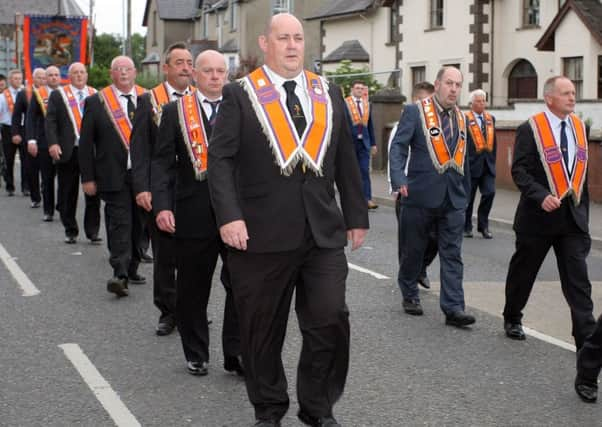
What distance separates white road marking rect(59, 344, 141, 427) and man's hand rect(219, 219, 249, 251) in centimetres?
120

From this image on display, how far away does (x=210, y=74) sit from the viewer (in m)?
6.71

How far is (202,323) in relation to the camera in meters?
6.62

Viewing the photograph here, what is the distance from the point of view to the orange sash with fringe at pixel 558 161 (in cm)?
735

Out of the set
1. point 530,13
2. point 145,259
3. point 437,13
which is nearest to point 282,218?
point 145,259

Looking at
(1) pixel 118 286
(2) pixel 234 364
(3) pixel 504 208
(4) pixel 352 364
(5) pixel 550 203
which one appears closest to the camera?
(2) pixel 234 364

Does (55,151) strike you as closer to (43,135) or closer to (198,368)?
(43,135)

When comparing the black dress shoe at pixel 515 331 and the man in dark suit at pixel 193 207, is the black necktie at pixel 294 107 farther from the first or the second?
the black dress shoe at pixel 515 331

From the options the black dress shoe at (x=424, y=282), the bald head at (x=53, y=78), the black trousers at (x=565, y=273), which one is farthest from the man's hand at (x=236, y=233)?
the bald head at (x=53, y=78)

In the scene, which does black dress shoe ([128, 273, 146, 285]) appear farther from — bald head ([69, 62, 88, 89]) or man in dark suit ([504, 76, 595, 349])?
man in dark suit ([504, 76, 595, 349])

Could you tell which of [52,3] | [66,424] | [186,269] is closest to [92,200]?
[186,269]

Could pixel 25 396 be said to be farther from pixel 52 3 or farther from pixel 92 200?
pixel 52 3

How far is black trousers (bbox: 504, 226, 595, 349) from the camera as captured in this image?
712 centimetres

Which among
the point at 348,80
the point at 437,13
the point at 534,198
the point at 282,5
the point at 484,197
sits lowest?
the point at 484,197

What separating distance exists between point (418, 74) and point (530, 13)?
595 cm
